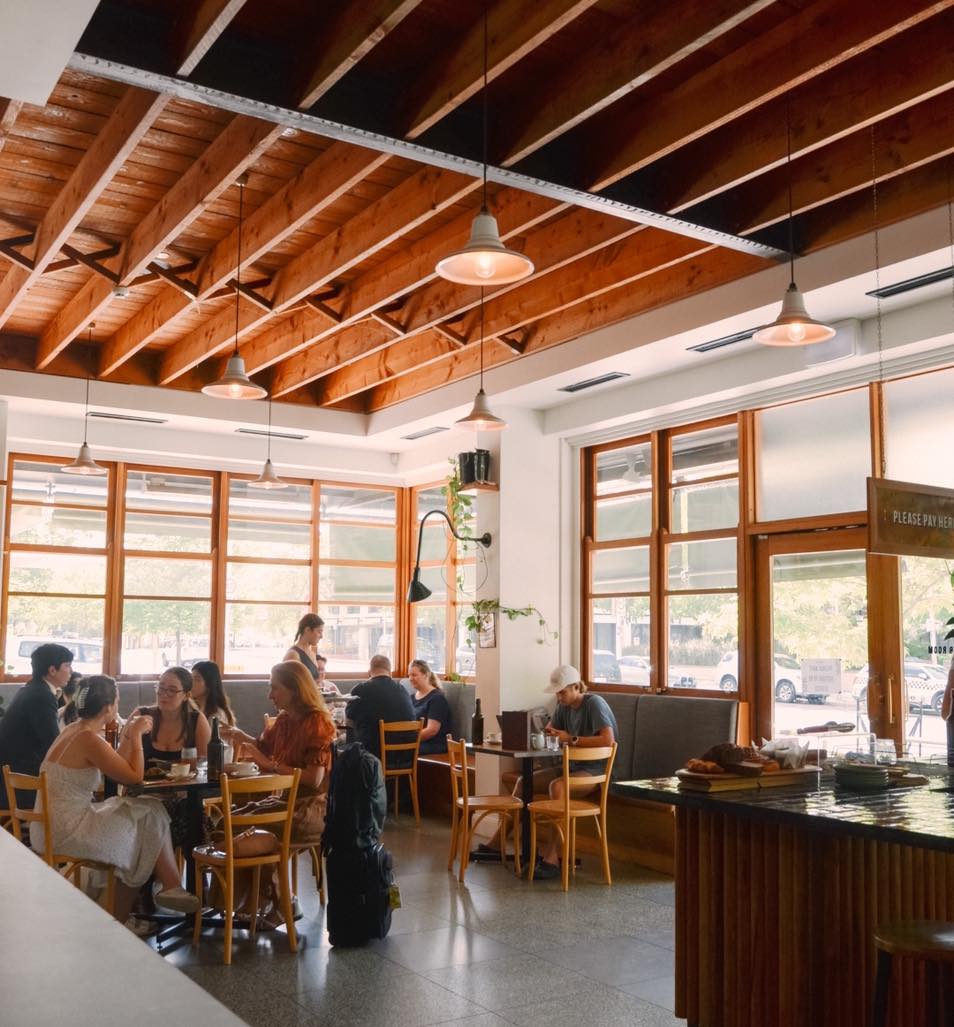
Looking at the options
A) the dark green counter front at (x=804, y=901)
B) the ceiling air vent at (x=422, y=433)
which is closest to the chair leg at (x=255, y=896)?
the dark green counter front at (x=804, y=901)

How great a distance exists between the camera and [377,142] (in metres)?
4.59

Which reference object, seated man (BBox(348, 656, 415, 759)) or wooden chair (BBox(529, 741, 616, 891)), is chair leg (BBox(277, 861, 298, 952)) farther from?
seated man (BBox(348, 656, 415, 759))

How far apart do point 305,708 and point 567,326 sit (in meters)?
3.56

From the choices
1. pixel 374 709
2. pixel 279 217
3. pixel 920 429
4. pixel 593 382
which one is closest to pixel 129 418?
pixel 374 709

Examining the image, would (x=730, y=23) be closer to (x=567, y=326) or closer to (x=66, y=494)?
(x=567, y=326)

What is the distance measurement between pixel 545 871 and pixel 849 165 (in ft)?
15.2

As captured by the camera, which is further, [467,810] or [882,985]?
[467,810]

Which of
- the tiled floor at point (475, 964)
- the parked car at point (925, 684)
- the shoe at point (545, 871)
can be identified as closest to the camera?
the tiled floor at point (475, 964)

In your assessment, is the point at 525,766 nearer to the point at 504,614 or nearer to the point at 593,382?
the point at 504,614

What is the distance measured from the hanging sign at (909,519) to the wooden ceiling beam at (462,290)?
6.50 ft

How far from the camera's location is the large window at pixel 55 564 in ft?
33.0

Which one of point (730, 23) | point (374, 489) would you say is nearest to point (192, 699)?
point (730, 23)

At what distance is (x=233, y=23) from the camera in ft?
14.0

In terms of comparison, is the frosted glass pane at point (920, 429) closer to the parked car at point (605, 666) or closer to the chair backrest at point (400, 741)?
the parked car at point (605, 666)
